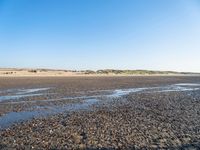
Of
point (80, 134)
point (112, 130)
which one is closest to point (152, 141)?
point (112, 130)

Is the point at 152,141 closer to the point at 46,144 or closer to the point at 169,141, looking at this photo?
the point at 169,141

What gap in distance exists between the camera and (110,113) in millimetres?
21109

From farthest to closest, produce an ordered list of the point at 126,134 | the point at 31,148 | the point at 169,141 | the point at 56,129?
1. the point at 56,129
2. the point at 126,134
3. the point at 169,141
4. the point at 31,148

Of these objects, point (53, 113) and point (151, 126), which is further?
point (53, 113)

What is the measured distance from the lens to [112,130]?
15328 mm

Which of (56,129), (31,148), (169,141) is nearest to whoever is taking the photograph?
(31,148)

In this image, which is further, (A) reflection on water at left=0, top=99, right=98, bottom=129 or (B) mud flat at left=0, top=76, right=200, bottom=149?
(A) reflection on water at left=0, top=99, right=98, bottom=129

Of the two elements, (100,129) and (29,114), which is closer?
(100,129)

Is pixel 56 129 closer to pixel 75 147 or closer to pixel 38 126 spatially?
pixel 38 126

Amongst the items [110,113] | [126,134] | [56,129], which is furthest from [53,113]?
[126,134]

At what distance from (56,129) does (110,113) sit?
6342 millimetres

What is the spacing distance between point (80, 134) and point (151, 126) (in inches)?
174

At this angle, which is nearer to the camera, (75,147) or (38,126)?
(75,147)

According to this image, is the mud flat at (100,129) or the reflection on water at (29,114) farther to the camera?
the reflection on water at (29,114)
